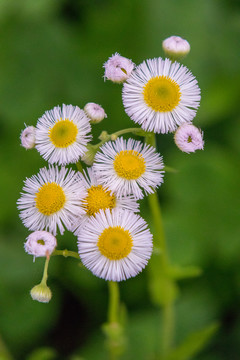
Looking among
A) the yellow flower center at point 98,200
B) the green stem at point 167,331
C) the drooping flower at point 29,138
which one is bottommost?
the green stem at point 167,331

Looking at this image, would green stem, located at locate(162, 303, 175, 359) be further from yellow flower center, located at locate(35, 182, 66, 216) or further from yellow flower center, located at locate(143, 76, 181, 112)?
yellow flower center, located at locate(143, 76, 181, 112)

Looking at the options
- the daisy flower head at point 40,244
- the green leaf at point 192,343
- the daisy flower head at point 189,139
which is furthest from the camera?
the green leaf at point 192,343

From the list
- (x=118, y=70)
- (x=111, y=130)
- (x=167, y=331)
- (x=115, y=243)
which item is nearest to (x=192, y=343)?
(x=167, y=331)

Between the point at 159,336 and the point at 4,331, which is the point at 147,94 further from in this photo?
the point at 4,331

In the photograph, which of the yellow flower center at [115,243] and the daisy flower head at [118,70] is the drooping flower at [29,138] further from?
the yellow flower center at [115,243]

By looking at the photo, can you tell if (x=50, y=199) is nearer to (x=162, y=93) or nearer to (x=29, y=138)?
(x=29, y=138)

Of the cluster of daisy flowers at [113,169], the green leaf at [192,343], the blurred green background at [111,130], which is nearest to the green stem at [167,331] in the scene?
the blurred green background at [111,130]
